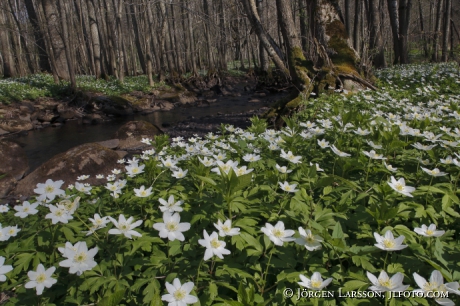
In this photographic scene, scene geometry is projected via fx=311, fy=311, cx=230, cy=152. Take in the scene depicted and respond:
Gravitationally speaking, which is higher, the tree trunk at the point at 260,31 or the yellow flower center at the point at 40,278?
the tree trunk at the point at 260,31

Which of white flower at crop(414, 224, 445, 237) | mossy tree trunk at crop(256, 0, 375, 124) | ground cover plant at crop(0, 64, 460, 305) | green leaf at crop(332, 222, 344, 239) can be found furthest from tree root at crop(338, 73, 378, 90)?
green leaf at crop(332, 222, 344, 239)

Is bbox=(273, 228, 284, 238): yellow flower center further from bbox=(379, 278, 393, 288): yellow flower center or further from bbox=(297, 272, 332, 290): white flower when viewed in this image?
bbox=(379, 278, 393, 288): yellow flower center

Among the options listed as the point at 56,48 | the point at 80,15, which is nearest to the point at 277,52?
the point at 56,48

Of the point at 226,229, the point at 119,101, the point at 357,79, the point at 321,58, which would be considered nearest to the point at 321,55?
the point at 321,58

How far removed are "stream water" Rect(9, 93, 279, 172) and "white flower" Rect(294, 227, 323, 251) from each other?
8.47 metres

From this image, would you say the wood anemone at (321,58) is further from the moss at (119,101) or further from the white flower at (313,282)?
the moss at (119,101)

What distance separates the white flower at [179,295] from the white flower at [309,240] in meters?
0.53

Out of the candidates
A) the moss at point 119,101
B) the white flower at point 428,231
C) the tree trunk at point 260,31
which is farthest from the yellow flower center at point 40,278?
the moss at point 119,101

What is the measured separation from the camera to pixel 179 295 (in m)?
1.28

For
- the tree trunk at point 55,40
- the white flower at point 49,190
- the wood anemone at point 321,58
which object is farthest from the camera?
the tree trunk at point 55,40

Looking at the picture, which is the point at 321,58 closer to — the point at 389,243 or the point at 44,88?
the point at 389,243

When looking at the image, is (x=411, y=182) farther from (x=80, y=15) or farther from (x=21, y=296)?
(x=80, y=15)

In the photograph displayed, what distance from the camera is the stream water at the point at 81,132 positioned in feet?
30.9

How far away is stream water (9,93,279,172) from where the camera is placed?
9431 mm
